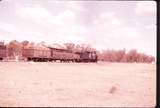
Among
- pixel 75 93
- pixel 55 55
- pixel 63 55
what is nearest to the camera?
pixel 75 93

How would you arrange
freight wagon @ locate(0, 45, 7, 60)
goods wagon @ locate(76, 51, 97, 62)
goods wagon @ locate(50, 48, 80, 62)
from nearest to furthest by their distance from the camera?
freight wagon @ locate(0, 45, 7, 60) → goods wagon @ locate(76, 51, 97, 62) → goods wagon @ locate(50, 48, 80, 62)

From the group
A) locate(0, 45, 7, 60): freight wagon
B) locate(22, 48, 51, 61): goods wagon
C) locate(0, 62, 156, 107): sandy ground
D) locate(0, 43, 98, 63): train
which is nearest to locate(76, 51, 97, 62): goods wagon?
locate(0, 43, 98, 63): train

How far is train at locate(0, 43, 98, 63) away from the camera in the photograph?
25.2m

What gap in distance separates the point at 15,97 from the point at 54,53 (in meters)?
20.7

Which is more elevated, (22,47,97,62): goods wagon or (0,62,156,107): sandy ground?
(22,47,97,62): goods wagon

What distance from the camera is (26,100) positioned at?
7047 mm

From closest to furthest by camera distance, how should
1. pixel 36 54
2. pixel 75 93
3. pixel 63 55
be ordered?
pixel 75 93, pixel 36 54, pixel 63 55

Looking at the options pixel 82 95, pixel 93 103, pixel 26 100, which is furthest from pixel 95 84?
pixel 26 100

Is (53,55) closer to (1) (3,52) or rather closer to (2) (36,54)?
(2) (36,54)

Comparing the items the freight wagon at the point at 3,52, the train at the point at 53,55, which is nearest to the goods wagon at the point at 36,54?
the train at the point at 53,55

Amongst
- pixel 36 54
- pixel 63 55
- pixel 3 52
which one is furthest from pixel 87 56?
pixel 3 52

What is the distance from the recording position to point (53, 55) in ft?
90.3

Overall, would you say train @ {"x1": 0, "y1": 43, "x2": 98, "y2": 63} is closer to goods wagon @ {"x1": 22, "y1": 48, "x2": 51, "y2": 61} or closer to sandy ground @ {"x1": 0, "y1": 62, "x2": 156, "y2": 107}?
goods wagon @ {"x1": 22, "y1": 48, "x2": 51, "y2": 61}

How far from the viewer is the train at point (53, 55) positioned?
2523 centimetres
